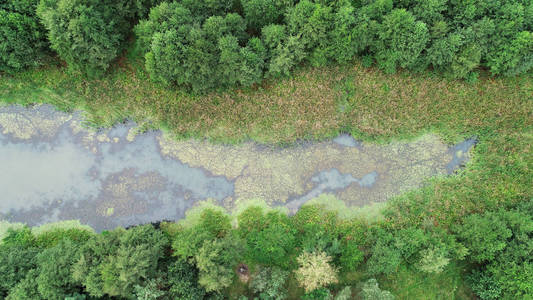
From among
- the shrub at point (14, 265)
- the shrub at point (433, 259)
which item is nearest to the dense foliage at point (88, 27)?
the shrub at point (14, 265)

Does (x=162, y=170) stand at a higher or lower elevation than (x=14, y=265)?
higher

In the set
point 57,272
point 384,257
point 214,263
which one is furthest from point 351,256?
point 57,272

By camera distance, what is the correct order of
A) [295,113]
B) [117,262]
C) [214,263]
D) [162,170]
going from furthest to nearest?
[295,113] → [162,170] → [214,263] → [117,262]

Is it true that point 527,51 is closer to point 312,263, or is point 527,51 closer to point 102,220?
point 312,263

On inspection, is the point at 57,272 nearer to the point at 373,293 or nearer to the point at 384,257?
the point at 373,293

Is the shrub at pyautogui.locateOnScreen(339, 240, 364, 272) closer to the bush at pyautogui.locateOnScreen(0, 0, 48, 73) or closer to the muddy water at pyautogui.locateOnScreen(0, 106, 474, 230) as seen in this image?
the muddy water at pyautogui.locateOnScreen(0, 106, 474, 230)

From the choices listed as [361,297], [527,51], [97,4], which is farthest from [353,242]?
[97,4]
